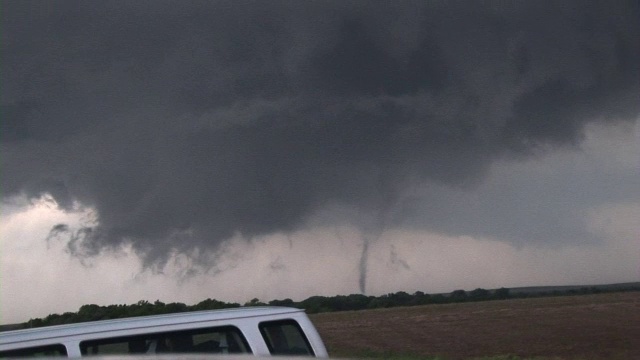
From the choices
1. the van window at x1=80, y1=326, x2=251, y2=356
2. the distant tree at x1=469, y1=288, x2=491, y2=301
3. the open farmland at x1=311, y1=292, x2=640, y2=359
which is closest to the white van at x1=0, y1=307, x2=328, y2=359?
the van window at x1=80, y1=326, x2=251, y2=356

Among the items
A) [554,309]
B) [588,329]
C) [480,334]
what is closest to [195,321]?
[480,334]

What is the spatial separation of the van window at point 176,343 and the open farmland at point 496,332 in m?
24.7

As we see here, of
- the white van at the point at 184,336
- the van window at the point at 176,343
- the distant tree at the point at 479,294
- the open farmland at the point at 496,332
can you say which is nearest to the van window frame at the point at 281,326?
the white van at the point at 184,336

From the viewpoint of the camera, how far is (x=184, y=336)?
21.5ft

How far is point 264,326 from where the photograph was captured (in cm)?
678

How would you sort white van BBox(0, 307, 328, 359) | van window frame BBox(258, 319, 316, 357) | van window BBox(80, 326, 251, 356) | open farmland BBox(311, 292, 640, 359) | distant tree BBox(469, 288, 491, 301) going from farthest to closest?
distant tree BBox(469, 288, 491, 301) < open farmland BBox(311, 292, 640, 359) < van window frame BBox(258, 319, 316, 357) < van window BBox(80, 326, 251, 356) < white van BBox(0, 307, 328, 359)

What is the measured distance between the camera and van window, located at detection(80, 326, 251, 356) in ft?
20.9

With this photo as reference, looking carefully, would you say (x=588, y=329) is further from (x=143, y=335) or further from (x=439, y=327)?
(x=143, y=335)

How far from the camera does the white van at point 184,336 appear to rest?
6242mm

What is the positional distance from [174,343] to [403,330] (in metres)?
46.1

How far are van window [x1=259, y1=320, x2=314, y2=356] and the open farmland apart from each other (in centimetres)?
2443

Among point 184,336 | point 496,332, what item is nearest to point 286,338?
point 184,336

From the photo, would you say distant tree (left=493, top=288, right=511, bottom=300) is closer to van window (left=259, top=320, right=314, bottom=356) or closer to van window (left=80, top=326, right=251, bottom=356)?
van window (left=259, top=320, right=314, bottom=356)

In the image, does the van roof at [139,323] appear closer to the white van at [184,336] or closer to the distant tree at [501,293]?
the white van at [184,336]
